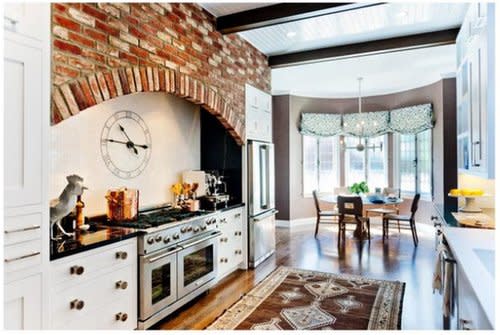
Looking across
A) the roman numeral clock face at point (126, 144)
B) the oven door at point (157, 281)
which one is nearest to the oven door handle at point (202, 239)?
the oven door at point (157, 281)

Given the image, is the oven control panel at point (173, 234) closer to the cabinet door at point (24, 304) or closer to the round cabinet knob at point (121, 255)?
the round cabinet knob at point (121, 255)

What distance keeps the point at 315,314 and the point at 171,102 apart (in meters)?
2.89

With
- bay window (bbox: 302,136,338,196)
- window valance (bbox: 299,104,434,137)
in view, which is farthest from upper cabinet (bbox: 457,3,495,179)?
bay window (bbox: 302,136,338,196)

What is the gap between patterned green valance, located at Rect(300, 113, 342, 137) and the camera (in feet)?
25.4

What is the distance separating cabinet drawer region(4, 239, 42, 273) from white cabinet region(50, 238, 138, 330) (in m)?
0.17

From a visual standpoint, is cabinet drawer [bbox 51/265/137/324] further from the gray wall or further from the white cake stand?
the gray wall

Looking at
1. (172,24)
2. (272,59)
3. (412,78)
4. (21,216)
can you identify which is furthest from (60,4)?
(412,78)

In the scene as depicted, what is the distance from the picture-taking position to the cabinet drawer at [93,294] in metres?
1.96

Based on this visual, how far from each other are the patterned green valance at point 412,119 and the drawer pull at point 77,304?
6854 mm

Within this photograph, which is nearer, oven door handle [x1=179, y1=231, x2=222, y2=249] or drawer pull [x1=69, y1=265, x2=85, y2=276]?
drawer pull [x1=69, y1=265, x2=85, y2=276]

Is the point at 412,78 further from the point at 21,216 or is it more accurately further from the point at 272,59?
the point at 21,216

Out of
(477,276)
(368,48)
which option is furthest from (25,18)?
(368,48)

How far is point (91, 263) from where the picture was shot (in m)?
2.19

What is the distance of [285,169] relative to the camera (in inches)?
299
